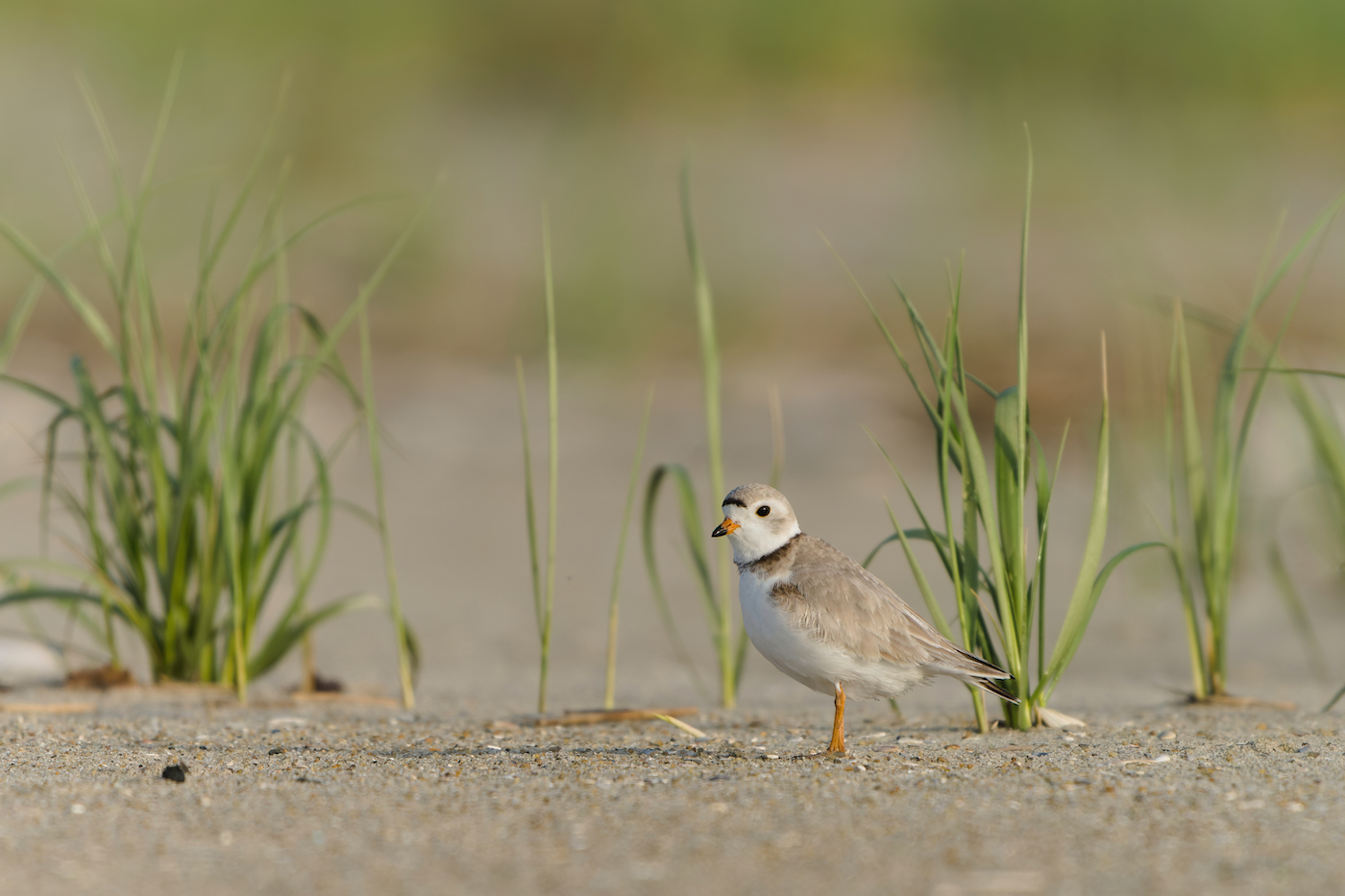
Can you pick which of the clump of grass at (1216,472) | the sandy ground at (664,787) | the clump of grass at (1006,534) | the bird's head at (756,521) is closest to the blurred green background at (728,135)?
the sandy ground at (664,787)

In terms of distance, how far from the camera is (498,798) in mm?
2100

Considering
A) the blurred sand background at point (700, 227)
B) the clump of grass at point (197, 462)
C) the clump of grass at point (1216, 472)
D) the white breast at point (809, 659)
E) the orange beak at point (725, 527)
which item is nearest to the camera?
the white breast at point (809, 659)

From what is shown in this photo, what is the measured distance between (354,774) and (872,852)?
0.98 m

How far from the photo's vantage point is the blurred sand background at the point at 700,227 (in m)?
5.14

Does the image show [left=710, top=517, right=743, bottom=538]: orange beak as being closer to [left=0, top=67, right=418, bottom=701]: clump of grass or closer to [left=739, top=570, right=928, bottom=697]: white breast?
[left=739, top=570, right=928, bottom=697]: white breast

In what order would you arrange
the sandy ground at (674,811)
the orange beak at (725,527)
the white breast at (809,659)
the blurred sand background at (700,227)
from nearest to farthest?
the sandy ground at (674,811) → the white breast at (809,659) → the orange beak at (725,527) → the blurred sand background at (700,227)

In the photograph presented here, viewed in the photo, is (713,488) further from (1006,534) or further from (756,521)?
(1006,534)

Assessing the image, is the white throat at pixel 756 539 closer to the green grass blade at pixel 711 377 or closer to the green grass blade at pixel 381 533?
the green grass blade at pixel 711 377

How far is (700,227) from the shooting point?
13.7 metres

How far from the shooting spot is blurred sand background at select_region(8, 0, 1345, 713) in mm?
5137

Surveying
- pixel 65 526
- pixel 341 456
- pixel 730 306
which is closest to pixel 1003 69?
pixel 730 306

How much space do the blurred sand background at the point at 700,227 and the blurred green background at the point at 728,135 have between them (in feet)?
0.18

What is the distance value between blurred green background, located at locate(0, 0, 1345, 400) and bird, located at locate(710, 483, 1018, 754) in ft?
25.1

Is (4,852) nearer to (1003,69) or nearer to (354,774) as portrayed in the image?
(354,774)
